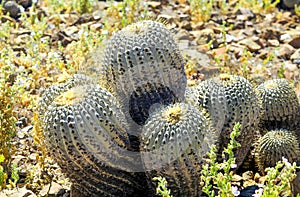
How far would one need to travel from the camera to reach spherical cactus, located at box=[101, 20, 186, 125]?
10.9ft

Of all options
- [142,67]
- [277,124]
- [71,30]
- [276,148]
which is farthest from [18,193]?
[71,30]

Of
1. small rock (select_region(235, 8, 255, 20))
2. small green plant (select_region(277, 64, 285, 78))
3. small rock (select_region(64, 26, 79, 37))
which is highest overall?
small rock (select_region(64, 26, 79, 37))

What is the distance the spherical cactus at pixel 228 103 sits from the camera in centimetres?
355

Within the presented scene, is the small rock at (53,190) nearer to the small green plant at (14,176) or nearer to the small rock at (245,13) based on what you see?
the small green plant at (14,176)

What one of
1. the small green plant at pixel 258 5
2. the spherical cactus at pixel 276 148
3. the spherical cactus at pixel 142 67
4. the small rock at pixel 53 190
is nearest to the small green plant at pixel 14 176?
the small rock at pixel 53 190

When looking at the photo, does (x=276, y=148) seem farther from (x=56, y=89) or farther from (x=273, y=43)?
(x=273, y=43)

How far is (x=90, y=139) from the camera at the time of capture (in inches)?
122

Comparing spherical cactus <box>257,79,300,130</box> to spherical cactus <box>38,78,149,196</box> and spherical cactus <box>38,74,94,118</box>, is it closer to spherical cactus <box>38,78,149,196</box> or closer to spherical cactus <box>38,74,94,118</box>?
spherical cactus <box>38,78,149,196</box>

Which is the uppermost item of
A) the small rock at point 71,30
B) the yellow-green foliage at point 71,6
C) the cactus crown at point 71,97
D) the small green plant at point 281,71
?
the cactus crown at point 71,97

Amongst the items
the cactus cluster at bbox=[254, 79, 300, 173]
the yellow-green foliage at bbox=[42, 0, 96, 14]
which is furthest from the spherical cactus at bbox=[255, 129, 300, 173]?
the yellow-green foliage at bbox=[42, 0, 96, 14]

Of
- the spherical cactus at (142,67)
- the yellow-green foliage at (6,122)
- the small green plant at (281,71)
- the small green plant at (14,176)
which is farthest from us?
the small green plant at (281,71)

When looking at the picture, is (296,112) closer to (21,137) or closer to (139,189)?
(139,189)

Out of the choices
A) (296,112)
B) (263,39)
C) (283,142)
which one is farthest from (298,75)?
(283,142)

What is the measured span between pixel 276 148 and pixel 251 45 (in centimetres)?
242
